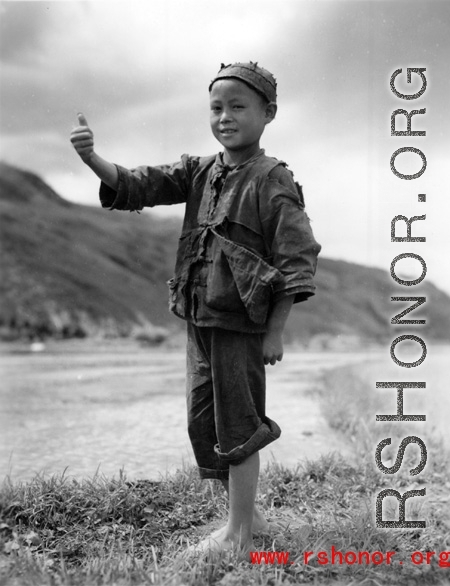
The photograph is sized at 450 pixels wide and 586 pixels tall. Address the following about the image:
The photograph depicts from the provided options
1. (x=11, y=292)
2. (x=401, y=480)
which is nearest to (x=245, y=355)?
(x=401, y=480)

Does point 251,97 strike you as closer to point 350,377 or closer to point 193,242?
point 193,242

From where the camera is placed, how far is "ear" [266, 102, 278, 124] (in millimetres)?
2834

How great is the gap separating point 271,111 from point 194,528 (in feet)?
5.64

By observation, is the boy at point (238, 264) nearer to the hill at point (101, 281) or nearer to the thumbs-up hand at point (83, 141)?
the thumbs-up hand at point (83, 141)

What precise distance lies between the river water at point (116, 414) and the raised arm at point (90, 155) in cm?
147

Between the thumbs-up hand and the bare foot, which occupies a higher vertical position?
the thumbs-up hand

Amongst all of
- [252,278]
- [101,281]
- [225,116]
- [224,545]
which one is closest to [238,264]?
[252,278]

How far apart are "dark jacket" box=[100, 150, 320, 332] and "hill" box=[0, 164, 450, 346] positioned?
28.1 ft

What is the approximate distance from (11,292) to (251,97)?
10.4 meters

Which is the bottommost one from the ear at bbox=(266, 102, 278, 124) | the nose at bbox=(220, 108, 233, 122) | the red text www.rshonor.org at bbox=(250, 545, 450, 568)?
the red text www.rshonor.org at bbox=(250, 545, 450, 568)

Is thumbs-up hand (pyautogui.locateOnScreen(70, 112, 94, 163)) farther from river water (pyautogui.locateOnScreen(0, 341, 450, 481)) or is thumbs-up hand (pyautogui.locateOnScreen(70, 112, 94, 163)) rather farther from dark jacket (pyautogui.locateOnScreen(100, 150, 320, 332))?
river water (pyautogui.locateOnScreen(0, 341, 450, 481))

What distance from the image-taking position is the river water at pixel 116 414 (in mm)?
4311

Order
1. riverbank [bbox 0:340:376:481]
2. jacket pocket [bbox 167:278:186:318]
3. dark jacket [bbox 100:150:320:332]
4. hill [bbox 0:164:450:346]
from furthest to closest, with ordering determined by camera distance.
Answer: hill [bbox 0:164:450:346] → riverbank [bbox 0:340:376:481] → jacket pocket [bbox 167:278:186:318] → dark jacket [bbox 100:150:320:332]

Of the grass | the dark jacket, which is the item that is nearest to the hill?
the grass
